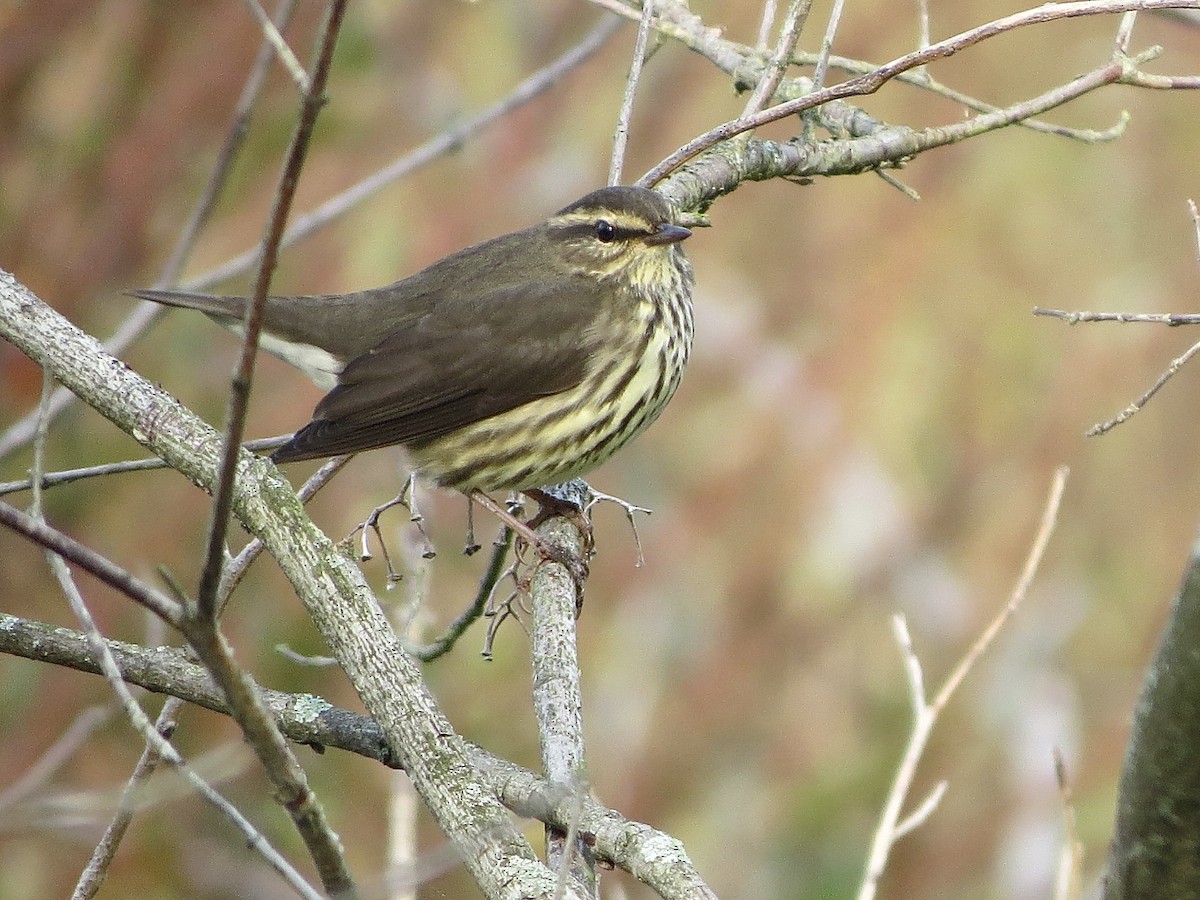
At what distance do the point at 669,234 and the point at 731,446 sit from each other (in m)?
3.33

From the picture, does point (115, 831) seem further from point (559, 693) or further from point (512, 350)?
point (512, 350)

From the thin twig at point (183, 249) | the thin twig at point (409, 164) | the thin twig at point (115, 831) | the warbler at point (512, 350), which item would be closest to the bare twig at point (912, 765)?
the thin twig at point (115, 831)

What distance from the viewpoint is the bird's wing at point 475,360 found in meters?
4.91

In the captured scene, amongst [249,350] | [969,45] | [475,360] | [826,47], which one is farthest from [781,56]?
[249,350]

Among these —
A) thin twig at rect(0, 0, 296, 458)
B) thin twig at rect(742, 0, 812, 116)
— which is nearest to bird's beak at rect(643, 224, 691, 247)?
thin twig at rect(742, 0, 812, 116)

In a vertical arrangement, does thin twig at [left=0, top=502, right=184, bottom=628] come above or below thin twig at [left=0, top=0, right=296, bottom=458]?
below

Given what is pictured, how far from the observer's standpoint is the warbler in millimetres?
4836

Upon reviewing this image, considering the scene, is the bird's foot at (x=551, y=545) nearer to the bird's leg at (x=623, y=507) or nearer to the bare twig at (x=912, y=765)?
the bird's leg at (x=623, y=507)

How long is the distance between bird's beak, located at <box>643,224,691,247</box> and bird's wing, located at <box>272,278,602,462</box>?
50 cm

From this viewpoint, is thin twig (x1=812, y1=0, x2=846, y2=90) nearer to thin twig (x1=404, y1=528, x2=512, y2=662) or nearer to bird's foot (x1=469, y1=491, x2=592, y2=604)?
bird's foot (x1=469, y1=491, x2=592, y2=604)

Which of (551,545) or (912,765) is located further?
(551,545)

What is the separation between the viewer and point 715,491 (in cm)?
749

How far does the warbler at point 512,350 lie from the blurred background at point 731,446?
140cm

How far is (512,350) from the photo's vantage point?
16.3 feet
